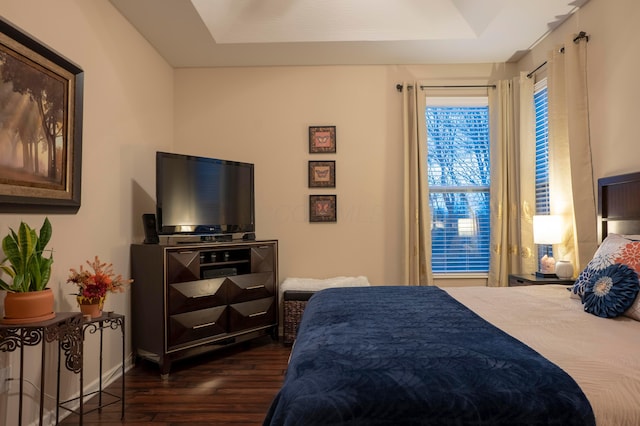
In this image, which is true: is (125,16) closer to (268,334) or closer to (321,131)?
(321,131)

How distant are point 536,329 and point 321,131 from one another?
9.73ft

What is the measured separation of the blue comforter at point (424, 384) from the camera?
3.44 feet

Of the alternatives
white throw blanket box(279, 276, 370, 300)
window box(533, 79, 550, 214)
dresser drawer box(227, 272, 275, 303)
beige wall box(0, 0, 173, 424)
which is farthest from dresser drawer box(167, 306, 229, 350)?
window box(533, 79, 550, 214)

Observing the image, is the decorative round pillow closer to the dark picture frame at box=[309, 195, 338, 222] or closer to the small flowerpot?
the dark picture frame at box=[309, 195, 338, 222]

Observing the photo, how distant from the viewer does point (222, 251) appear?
3410 mm

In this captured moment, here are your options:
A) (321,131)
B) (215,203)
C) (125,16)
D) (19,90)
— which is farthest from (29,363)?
(321,131)

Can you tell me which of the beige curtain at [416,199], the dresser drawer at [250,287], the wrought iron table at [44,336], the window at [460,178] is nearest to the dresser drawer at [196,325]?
the dresser drawer at [250,287]

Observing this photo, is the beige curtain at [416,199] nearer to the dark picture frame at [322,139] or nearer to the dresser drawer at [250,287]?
the dark picture frame at [322,139]

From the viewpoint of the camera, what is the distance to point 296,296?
144 inches

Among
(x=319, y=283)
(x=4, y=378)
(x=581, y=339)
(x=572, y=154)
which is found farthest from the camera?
(x=319, y=283)

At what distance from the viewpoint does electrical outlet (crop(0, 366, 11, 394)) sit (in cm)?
189

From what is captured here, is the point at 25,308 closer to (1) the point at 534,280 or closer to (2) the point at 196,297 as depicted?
(2) the point at 196,297

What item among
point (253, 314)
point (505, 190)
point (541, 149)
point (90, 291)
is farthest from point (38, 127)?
point (541, 149)

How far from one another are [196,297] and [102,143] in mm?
1326
